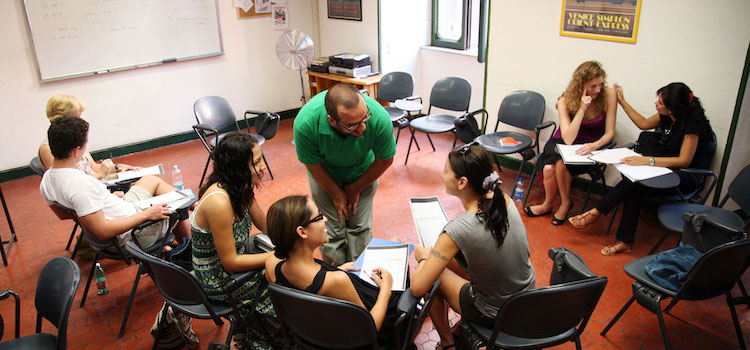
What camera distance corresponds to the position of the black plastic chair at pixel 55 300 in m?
2.15

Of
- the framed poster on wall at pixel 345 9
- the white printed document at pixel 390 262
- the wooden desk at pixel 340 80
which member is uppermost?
the framed poster on wall at pixel 345 9

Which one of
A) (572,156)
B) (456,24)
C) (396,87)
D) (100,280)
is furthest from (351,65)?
(100,280)

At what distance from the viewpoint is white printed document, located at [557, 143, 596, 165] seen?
3893mm

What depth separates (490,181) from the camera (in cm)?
222

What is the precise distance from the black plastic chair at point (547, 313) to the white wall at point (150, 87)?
197 inches

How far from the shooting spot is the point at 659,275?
270cm

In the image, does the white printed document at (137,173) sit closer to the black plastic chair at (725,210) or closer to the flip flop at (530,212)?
the flip flop at (530,212)

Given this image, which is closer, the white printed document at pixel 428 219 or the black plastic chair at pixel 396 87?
the white printed document at pixel 428 219

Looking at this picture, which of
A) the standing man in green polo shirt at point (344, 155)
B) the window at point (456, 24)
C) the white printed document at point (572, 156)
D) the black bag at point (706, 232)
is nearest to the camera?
the black bag at point (706, 232)

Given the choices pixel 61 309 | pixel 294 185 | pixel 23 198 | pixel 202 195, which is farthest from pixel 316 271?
pixel 23 198

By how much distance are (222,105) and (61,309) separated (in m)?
3.46

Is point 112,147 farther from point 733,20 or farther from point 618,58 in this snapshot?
point 733,20

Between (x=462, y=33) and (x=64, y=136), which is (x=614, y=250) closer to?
(x=462, y=33)

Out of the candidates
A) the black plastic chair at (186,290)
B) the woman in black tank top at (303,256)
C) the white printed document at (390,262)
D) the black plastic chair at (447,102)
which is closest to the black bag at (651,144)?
the black plastic chair at (447,102)
